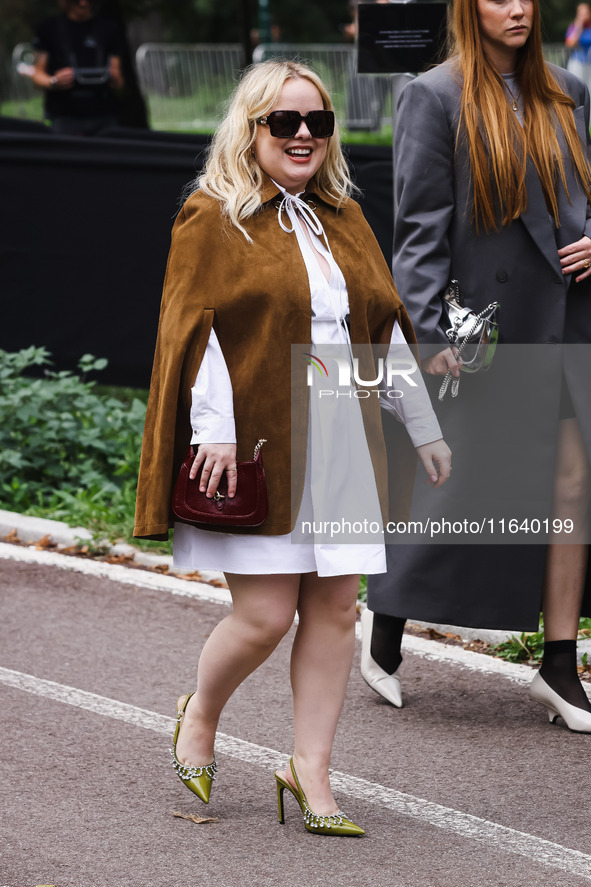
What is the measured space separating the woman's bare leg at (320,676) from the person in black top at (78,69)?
1032cm

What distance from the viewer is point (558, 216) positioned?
4.52 m

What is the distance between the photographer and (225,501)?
3.60 meters

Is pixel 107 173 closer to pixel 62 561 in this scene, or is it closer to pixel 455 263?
pixel 62 561

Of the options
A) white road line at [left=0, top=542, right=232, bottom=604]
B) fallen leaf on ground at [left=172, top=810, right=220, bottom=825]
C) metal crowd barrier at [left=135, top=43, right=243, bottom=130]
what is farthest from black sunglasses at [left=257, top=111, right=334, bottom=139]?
metal crowd barrier at [left=135, top=43, right=243, bottom=130]

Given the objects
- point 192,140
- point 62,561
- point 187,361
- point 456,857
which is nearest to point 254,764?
point 456,857

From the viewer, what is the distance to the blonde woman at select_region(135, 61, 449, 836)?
3.61 m

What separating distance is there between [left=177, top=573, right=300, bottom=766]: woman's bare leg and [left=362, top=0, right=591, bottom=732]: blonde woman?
→ 101cm

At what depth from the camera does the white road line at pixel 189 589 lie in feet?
17.2

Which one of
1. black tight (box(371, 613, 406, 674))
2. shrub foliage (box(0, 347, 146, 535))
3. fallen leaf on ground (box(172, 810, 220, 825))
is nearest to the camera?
fallen leaf on ground (box(172, 810, 220, 825))

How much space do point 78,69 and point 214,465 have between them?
10541 millimetres

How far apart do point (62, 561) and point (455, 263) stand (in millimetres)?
2850

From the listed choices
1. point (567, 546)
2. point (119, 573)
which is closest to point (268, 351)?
point (567, 546)

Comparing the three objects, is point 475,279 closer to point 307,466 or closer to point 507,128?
point 507,128

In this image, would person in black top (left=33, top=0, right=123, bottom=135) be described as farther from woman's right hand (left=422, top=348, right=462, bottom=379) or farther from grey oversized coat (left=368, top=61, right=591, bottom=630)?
woman's right hand (left=422, top=348, right=462, bottom=379)
